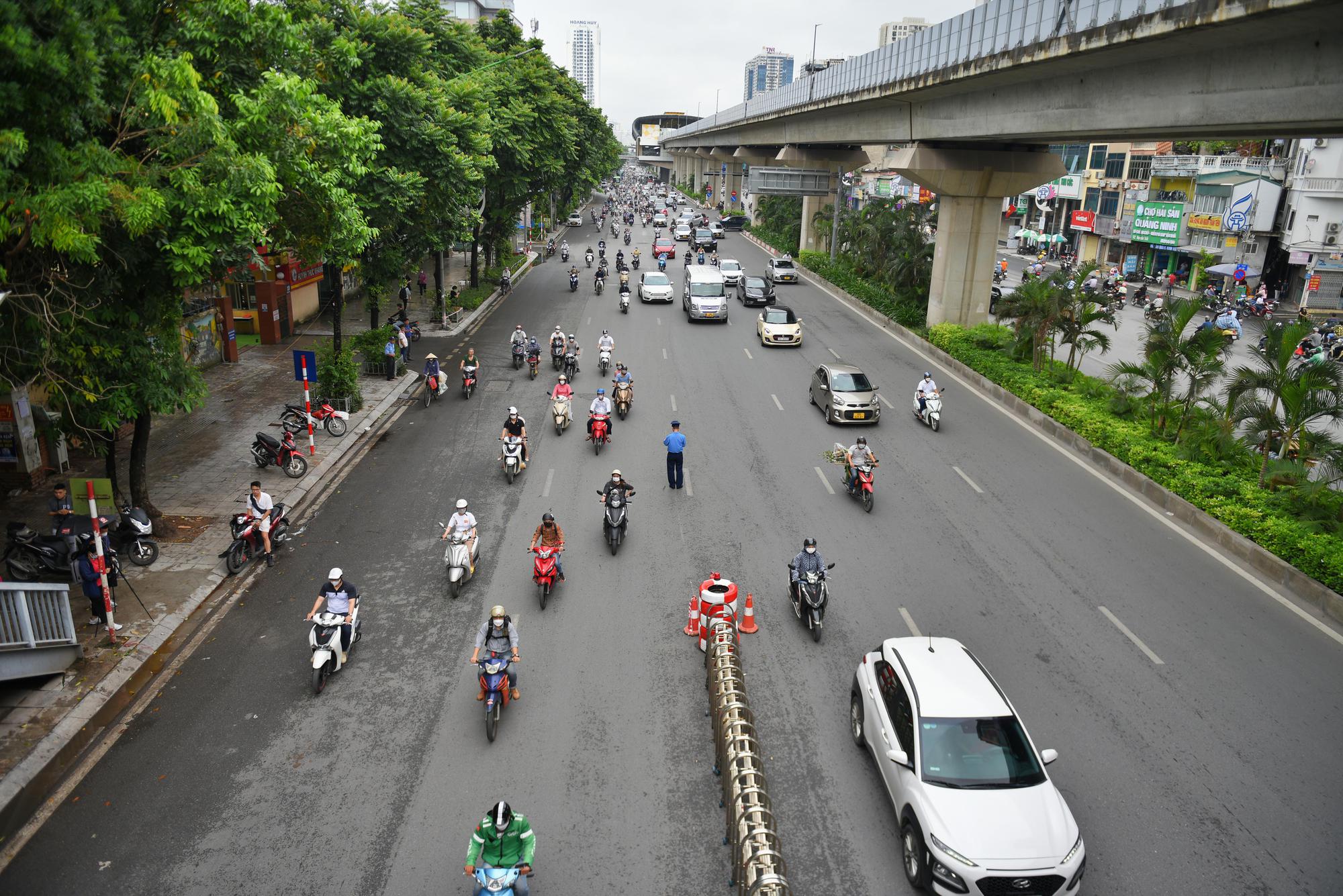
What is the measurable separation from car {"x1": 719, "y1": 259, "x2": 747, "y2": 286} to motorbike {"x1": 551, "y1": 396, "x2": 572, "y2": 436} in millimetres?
26154

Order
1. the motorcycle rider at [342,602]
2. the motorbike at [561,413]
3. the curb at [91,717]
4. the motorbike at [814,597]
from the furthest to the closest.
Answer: the motorbike at [561,413]
the motorbike at [814,597]
the motorcycle rider at [342,602]
the curb at [91,717]

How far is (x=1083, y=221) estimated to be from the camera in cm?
6131

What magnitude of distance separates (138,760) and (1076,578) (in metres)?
13.4

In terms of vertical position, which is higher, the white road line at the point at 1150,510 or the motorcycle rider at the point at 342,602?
the motorcycle rider at the point at 342,602

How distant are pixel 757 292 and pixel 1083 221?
32.3 metres

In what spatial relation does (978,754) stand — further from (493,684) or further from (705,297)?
(705,297)

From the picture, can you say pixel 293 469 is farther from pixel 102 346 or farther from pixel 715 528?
pixel 715 528

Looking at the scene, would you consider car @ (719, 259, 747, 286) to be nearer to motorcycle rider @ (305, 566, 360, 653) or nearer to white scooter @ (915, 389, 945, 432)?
white scooter @ (915, 389, 945, 432)

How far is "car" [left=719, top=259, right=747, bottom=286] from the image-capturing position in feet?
158

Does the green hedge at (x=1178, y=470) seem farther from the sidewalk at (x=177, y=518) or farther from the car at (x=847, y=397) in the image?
the sidewalk at (x=177, y=518)

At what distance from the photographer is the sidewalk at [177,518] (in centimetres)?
986

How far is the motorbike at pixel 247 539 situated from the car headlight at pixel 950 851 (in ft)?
36.9

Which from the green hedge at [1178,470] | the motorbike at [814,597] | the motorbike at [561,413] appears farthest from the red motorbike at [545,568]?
the green hedge at [1178,470]

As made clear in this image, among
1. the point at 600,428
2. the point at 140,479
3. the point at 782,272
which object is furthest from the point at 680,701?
the point at 782,272
